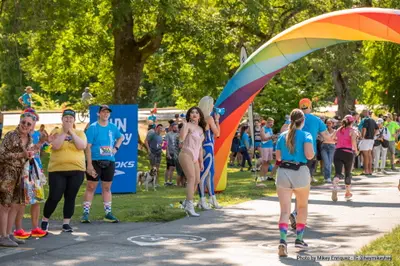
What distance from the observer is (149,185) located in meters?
23.1

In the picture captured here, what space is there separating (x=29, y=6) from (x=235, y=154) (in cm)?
1333

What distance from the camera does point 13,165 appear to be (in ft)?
39.4

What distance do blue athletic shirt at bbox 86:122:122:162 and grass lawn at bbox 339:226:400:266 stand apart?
4.53m

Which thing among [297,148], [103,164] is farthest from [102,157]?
[297,148]

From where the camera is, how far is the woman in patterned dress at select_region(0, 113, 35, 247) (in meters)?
11.9

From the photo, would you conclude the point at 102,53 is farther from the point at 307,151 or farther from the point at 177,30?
the point at 307,151

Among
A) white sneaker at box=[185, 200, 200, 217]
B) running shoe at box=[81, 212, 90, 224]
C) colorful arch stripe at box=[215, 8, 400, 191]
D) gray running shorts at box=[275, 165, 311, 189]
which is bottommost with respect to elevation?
running shoe at box=[81, 212, 90, 224]

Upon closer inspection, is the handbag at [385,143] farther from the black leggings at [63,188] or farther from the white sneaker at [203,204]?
the black leggings at [63,188]

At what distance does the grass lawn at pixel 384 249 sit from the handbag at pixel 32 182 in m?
4.40

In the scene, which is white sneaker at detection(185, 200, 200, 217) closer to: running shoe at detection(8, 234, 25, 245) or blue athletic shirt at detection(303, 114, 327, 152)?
blue athletic shirt at detection(303, 114, 327, 152)

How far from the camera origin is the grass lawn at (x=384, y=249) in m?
9.86

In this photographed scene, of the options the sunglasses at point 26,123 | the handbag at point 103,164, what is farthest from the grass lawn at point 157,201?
the sunglasses at point 26,123

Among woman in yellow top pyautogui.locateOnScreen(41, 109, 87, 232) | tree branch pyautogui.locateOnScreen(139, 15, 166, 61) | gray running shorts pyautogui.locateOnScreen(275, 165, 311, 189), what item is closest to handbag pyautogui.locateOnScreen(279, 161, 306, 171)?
gray running shorts pyautogui.locateOnScreen(275, 165, 311, 189)

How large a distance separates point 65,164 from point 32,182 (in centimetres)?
76
